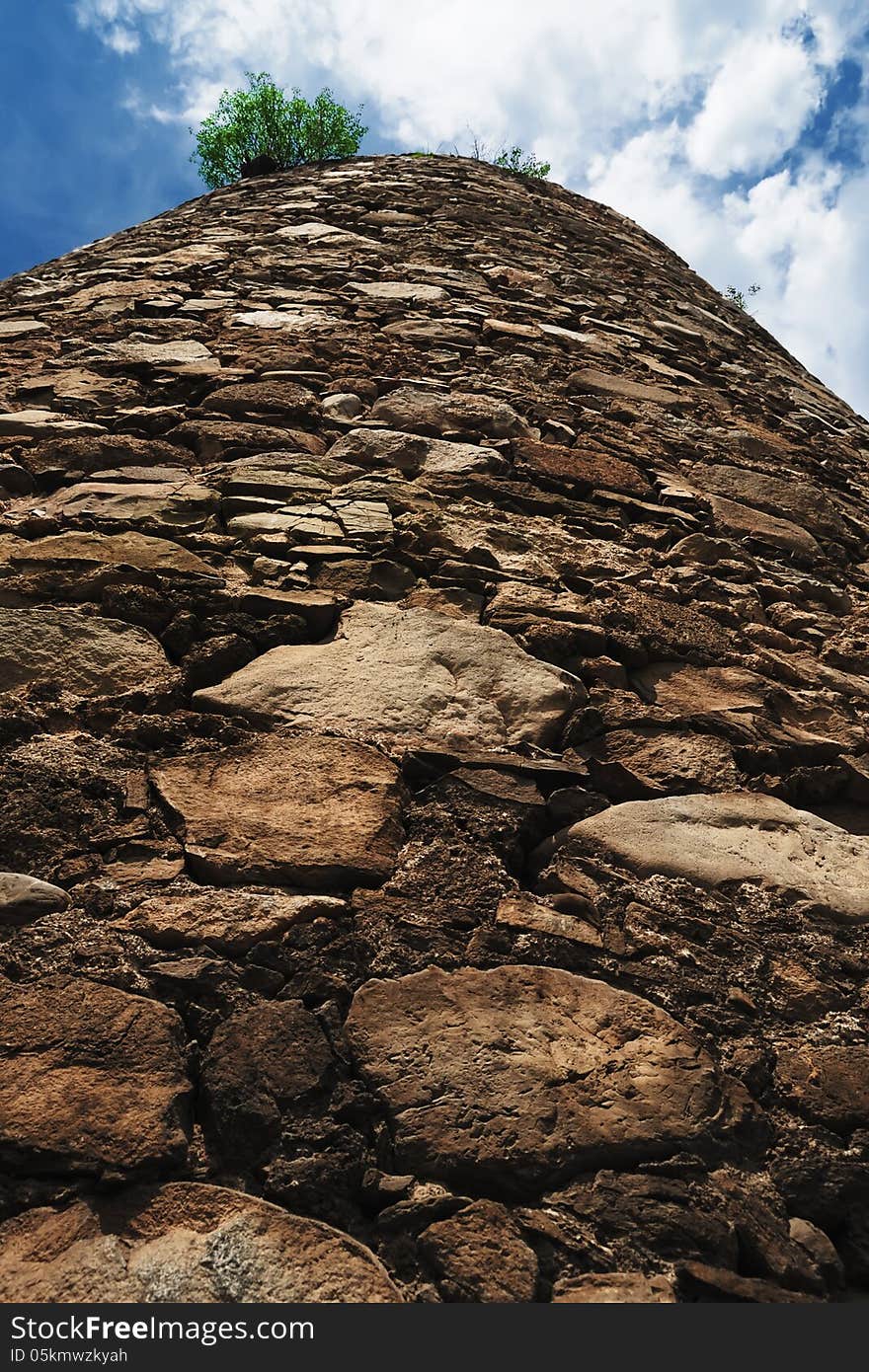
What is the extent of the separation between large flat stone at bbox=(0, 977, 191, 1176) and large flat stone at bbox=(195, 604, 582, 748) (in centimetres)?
55

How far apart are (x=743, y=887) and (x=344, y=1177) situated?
725 millimetres

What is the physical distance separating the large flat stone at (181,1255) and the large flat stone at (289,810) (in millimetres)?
416

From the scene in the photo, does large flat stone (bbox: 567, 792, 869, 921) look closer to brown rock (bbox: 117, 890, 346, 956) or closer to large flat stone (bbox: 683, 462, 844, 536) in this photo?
brown rock (bbox: 117, 890, 346, 956)

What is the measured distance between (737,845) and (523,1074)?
56cm

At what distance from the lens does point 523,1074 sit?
1.16m

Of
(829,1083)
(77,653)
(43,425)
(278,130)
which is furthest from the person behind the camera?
(278,130)

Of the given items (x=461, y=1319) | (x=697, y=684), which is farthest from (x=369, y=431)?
(x=461, y=1319)

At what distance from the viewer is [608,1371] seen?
0.92 meters

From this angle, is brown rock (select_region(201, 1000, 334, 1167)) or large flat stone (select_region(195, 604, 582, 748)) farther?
large flat stone (select_region(195, 604, 582, 748))

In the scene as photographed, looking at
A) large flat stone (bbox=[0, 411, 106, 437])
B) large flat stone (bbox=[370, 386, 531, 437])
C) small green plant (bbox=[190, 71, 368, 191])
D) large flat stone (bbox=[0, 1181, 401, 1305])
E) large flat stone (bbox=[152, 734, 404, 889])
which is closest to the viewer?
large flat stone (bbox=[0, 1181, 401, 1305])

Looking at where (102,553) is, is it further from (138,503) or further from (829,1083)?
(829,1083)

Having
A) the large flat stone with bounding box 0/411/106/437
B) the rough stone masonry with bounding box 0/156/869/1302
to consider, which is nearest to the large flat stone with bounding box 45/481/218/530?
the rough stone masonry with bounding box 0/156/869/1302

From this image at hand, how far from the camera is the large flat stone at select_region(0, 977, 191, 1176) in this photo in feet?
3.36

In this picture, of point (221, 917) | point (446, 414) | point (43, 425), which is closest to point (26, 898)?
point (221, 917)
